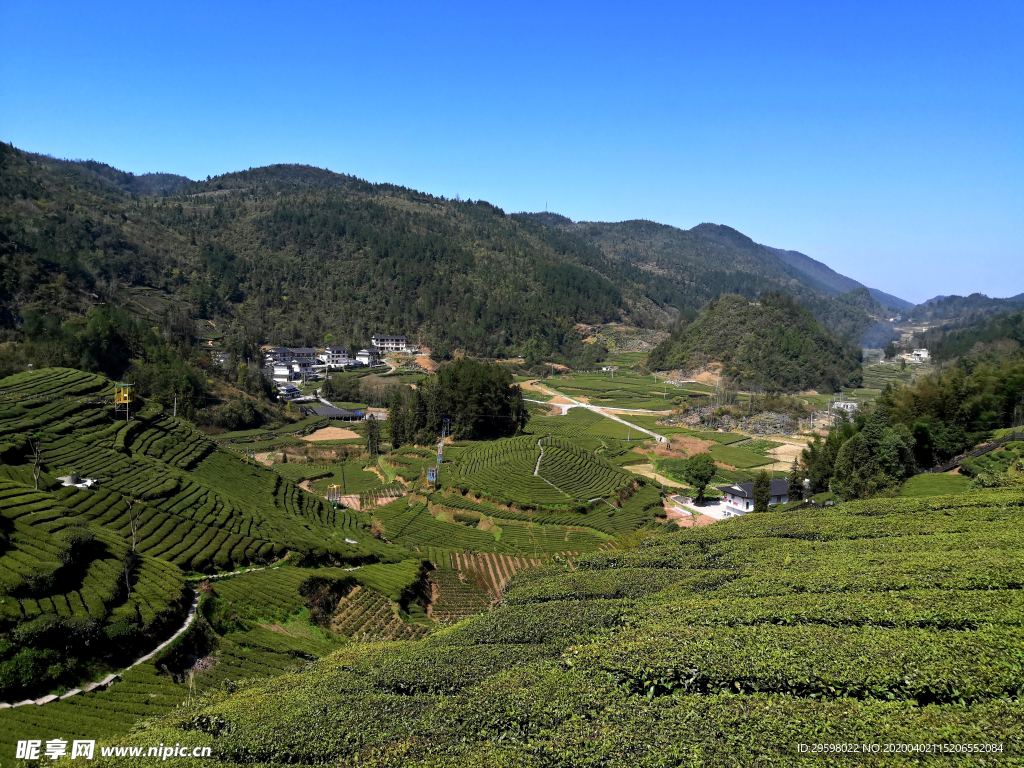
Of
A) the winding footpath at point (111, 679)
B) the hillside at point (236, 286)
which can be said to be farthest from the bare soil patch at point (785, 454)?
the hillside at point (236, 286)

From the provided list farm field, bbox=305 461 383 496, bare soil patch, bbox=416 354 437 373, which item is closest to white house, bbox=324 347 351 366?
bare soil patch, bbox=416 354 437 373

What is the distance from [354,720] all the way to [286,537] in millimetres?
22764

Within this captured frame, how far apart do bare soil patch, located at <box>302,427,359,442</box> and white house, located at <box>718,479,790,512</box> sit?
51.3 meters

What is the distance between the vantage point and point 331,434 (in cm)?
8194

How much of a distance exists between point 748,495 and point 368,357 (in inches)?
4109

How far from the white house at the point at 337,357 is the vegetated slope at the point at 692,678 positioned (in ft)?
382

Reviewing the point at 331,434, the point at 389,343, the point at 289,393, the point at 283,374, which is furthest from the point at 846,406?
the point at 283,374

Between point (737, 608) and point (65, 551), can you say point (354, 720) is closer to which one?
point (737, 608)

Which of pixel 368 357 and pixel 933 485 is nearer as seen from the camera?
pixel 933 485

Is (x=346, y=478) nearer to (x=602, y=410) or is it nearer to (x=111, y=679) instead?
(x=111, y=679)

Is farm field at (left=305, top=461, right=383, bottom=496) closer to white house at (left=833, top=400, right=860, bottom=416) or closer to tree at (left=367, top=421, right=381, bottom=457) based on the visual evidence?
tree at (left=367, top=421, right=381, bottom=457)

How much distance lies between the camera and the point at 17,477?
2969cm

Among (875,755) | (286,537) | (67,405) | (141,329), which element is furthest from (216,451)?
(141,329)

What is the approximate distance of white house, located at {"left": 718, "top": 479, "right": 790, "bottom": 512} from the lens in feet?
181
